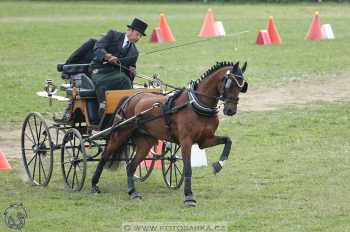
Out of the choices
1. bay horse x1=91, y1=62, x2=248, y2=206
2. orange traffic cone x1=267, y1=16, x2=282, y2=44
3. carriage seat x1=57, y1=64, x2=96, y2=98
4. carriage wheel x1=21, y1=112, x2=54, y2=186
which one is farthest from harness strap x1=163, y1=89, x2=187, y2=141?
orange traffic cone x1=267, y1=16, x2=282, y2=44

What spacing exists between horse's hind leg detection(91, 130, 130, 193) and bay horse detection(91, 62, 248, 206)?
0.12 meters

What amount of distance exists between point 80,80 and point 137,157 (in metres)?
1.40

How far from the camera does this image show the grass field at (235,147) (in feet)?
34.9

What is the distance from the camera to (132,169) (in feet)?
39.2

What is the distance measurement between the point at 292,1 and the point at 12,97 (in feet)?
89.2

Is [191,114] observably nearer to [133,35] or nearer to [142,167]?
[133,35]

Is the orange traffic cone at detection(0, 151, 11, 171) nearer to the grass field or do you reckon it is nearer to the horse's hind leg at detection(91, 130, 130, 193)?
the grass field

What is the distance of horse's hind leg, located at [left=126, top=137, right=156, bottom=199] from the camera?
11786 mm

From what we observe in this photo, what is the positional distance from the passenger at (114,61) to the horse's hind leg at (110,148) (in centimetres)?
40

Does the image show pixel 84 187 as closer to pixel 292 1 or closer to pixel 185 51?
pixel 185 51

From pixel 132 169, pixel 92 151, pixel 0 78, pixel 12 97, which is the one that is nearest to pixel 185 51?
pixel 0 78

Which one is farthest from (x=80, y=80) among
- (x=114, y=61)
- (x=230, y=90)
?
(x=230, y=90)

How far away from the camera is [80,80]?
12.8 metres

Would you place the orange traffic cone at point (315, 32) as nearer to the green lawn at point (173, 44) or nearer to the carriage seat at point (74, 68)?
the green lawn at point (173, 44)
